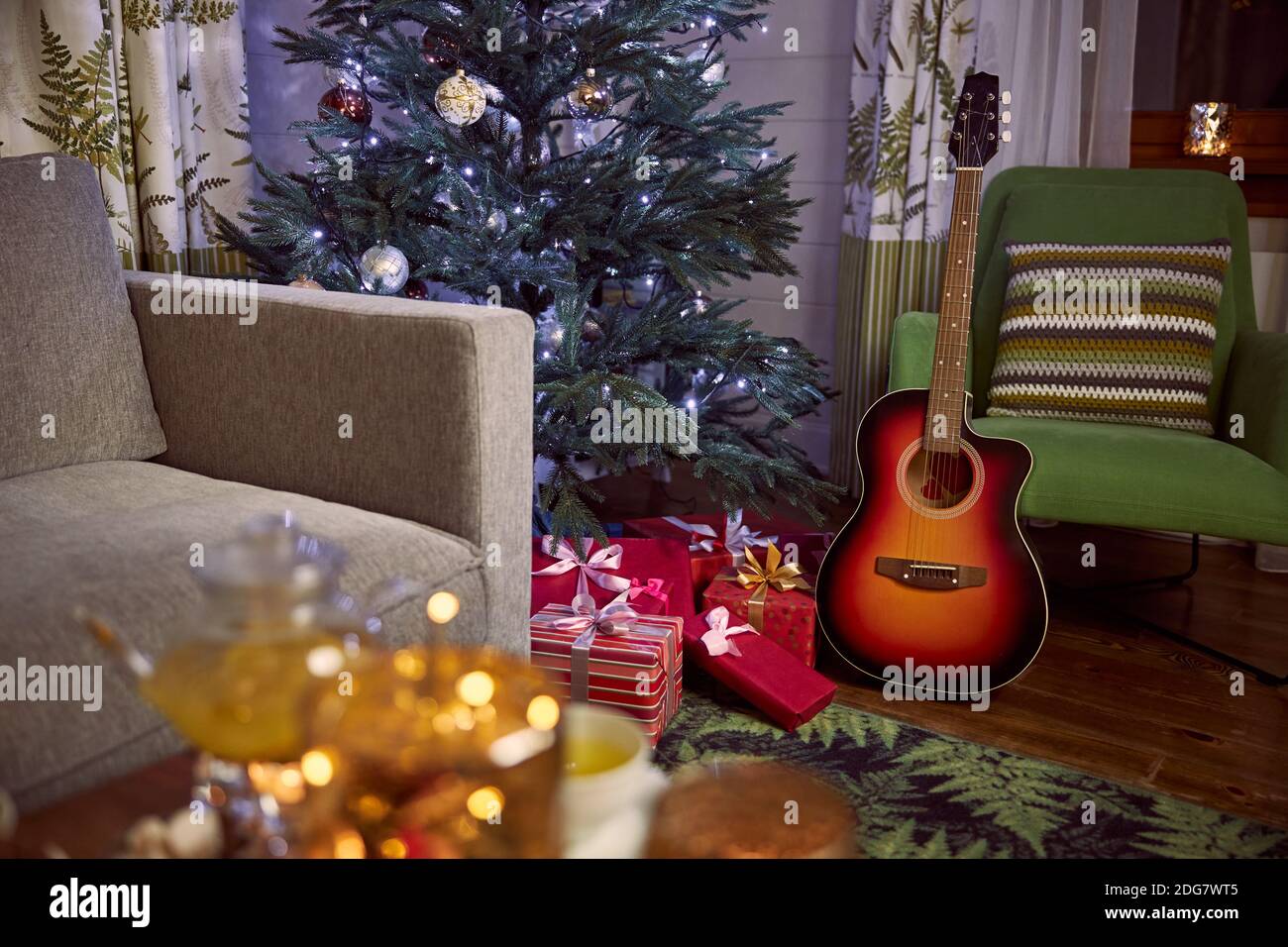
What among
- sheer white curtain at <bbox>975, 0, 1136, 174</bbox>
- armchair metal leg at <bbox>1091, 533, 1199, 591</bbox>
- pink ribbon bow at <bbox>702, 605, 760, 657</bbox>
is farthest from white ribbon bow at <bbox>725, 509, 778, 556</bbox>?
sheer white curtain at <bbox>975, 0, 1136, 174</bbox>

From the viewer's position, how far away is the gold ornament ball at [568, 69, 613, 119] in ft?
5.63

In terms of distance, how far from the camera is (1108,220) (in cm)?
217

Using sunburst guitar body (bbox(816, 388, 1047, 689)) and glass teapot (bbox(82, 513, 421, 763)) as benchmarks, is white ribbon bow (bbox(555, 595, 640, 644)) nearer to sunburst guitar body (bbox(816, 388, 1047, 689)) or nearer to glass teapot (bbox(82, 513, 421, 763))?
sunburst guitar body (bbox(816, 388, 1047, 689))

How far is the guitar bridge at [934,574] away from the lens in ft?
5.16

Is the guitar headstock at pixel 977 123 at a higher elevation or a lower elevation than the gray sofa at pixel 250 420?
higher

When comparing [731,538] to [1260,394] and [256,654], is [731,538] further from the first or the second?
[256,654]

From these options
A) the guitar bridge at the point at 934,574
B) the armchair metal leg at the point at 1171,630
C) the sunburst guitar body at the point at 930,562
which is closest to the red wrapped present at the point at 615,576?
the sunburst guitar body at the point at 930,562

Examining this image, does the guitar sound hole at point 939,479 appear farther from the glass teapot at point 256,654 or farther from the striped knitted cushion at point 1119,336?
the glass teapot at point 256,654

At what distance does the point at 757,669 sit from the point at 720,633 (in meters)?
0.09

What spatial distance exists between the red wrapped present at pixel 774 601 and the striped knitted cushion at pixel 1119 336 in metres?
0.68

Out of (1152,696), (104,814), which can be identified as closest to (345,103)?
(104,814)
